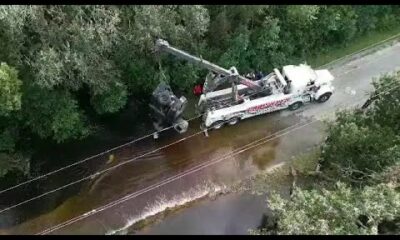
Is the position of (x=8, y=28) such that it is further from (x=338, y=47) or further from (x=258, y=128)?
(x=338, y=47)

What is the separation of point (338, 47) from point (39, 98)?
52.0 ft

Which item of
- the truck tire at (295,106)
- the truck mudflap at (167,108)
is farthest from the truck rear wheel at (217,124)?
the truck tire at (295,106)

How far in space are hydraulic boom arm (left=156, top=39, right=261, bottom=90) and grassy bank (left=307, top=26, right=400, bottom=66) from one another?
15.9 feet

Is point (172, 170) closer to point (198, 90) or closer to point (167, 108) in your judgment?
point (167, 108)

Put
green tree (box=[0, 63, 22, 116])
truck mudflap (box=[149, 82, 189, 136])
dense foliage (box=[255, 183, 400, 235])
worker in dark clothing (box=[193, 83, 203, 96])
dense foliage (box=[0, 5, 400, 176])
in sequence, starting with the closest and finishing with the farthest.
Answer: dense foliage (box=[255, 183, 400, 235]) → green tree (box=[0, 63, 22, 116]) → dense foliage (box=[0, 5, 400, 176]) → truck mudflap (box=[149, 82, 189, 136]) → worker in dark clothing (box=[193, 83, 203, 96])

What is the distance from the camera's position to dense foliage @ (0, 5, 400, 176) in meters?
19.2

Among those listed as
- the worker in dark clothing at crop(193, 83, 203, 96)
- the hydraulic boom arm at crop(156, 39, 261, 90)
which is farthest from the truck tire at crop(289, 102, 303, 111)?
the worker in dark clothing at crop(193, 83, 203, 96)

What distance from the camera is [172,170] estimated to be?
74.0 feet

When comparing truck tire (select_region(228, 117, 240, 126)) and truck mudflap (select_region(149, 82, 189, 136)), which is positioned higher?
truck mudflap (select_region(149, 82, 189, 136))

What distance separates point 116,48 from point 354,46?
529 inches

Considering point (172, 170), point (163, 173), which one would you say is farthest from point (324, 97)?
point (163, 173)

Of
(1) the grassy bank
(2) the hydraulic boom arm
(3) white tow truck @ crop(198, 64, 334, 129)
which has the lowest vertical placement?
(3) white tow truck @ crop(198, 64, 334, 129)

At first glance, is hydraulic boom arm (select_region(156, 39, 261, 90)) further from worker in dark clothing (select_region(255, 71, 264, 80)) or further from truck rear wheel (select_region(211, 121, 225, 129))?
truck rear wheel (select_region(211, 121, 225, 129))

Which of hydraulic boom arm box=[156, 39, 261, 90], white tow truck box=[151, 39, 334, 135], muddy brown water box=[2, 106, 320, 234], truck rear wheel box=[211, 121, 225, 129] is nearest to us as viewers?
hydraulic boom arm box=[156, 39, 261, 90]
